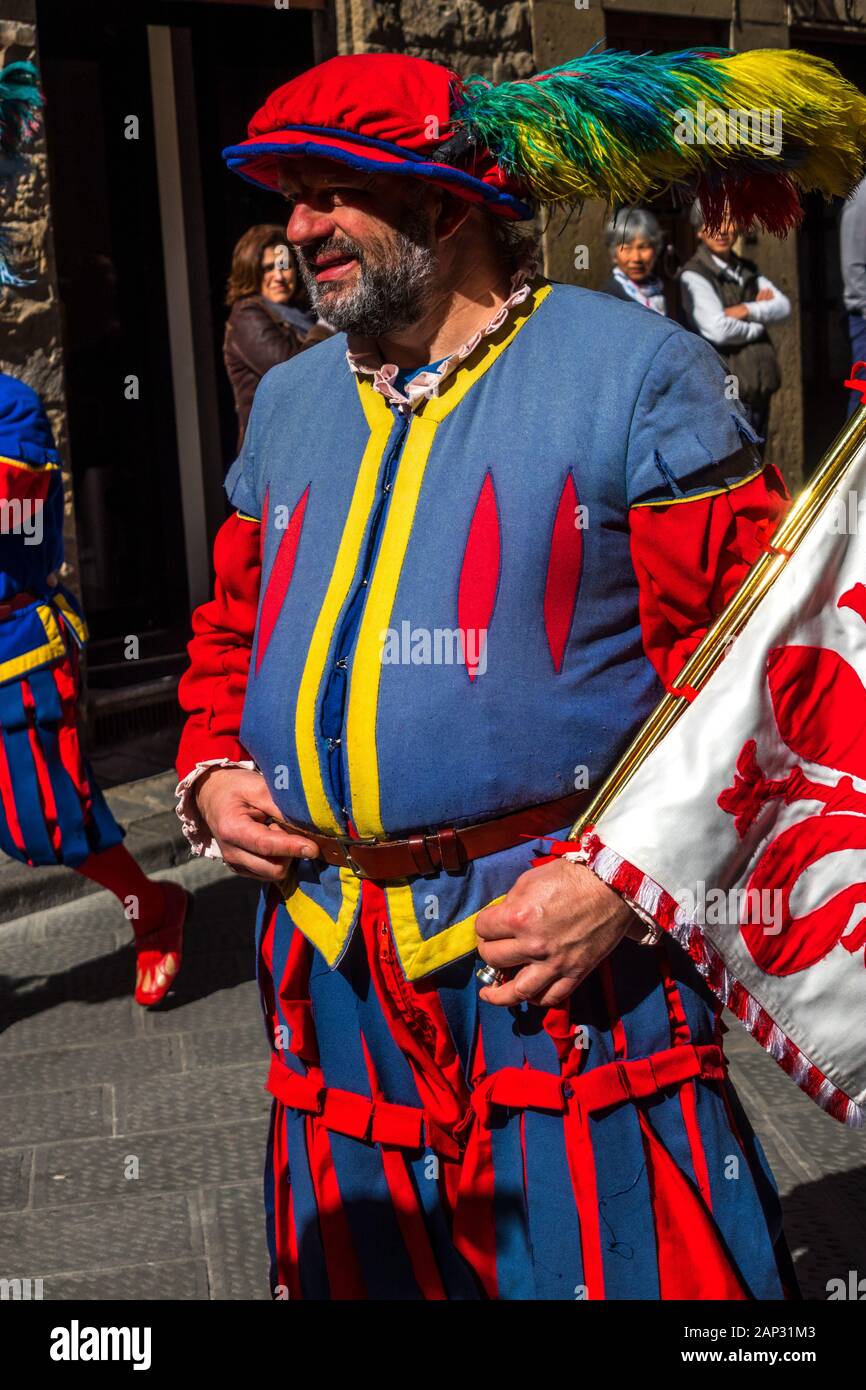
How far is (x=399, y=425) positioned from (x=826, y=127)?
26.2 inches

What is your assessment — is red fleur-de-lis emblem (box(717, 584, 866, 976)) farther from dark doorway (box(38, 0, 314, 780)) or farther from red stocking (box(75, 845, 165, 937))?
dark doorway (box(38, 0, 314, 780))

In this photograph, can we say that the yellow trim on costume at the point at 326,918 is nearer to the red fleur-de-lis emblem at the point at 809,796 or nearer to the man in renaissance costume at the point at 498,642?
the man in renaissance costume at the point at 498,642

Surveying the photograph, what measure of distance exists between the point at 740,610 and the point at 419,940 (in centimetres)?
58

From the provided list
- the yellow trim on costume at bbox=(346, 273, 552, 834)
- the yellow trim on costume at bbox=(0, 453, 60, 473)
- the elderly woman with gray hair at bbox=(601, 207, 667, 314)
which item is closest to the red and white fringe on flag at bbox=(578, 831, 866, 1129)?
the yellow trim on costume at bbox=(346, 273, 552, 834)

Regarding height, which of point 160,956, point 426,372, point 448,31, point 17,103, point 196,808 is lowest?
point 160,956

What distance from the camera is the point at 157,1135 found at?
3.93 m

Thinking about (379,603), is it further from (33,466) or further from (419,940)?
(33,466)

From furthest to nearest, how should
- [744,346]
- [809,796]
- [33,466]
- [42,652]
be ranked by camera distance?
[744,346] → [42,652] → [33,466] → [809,796]

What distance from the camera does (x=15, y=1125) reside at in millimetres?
4027

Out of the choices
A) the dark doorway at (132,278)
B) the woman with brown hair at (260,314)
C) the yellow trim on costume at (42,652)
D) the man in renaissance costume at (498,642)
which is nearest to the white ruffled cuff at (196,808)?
the man in renaissance costume at (498,642)

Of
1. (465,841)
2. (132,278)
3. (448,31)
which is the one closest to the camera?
(465,841)

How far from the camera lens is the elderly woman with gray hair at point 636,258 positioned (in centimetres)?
786

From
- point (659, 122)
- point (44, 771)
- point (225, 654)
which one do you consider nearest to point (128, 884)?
point (44, 771)
